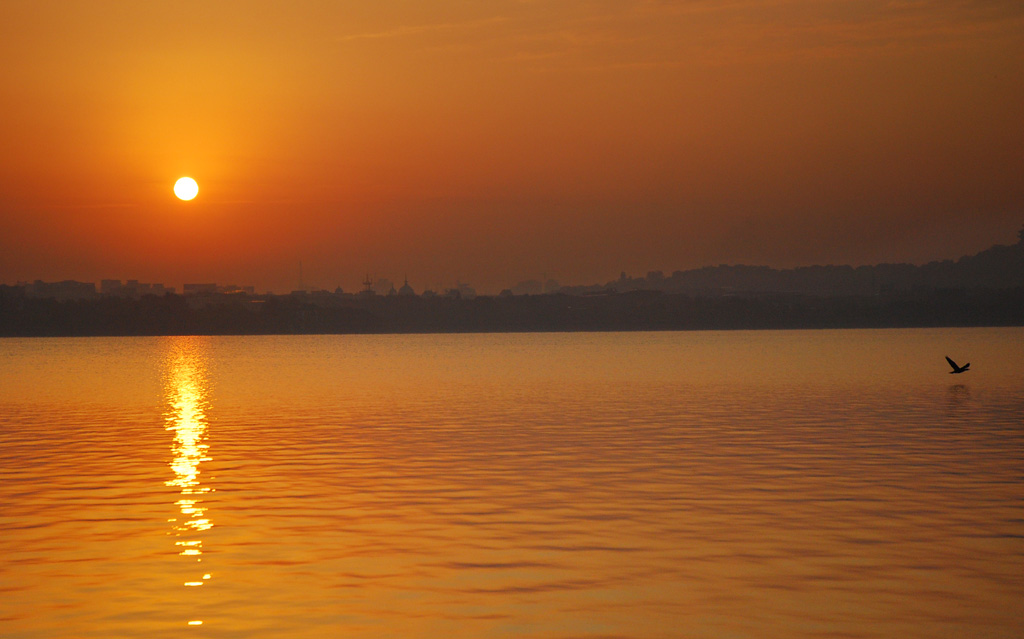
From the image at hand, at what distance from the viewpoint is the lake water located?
53.4 ft

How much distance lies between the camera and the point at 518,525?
23.4m

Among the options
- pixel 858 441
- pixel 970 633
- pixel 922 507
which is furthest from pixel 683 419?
pixel 970 633

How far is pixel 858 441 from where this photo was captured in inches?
1567

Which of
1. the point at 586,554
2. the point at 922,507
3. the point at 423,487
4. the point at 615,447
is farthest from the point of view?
the point at 615,447

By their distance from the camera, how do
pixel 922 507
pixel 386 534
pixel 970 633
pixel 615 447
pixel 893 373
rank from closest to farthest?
pixel 970 633, pixel 386 534, pixel 922 507, pixel 615 447, pixel 893 373

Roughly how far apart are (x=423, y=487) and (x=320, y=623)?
13225mm

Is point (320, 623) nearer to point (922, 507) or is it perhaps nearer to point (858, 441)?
point (922, 507)

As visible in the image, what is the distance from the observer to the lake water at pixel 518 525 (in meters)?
16.3

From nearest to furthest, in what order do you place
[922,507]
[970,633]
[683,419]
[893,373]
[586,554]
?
[970,633], [586,554], [922,507], [683,419], [893,373]

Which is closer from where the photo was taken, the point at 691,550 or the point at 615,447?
the point at 691,550

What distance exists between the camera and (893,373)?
93875 millimetres

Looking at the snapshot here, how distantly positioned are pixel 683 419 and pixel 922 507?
23.9 meters

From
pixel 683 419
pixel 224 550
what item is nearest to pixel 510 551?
pixel 224 550

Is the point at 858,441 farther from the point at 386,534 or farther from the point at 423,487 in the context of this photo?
the point at 386,534
